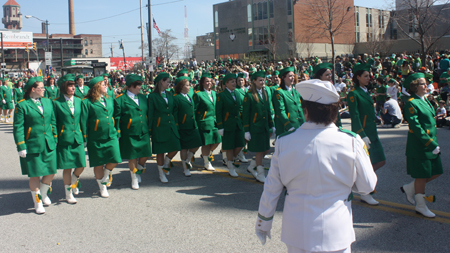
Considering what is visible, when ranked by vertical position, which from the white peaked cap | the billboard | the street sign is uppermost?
the billboard

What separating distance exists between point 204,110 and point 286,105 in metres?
2.01

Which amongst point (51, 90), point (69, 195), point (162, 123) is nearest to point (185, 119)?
point (162, 123)

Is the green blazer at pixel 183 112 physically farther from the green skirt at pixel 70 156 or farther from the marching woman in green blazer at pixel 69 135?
the green skirt at pixel 70 156

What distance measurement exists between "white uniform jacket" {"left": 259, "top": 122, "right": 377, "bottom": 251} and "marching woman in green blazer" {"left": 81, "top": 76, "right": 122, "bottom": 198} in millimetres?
4467

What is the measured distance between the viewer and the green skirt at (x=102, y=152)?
6.45 metres

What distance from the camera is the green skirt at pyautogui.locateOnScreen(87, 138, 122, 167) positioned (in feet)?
21.2

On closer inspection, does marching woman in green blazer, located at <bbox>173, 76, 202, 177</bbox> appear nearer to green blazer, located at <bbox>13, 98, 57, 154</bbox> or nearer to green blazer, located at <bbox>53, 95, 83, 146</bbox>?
green blazer, located at <bbox>53, 95, 83, 146</bbox>

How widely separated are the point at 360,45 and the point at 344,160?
52.0 metres

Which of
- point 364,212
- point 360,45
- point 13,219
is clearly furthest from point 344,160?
point 360,45

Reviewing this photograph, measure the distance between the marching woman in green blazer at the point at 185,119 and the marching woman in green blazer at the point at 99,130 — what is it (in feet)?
5.10

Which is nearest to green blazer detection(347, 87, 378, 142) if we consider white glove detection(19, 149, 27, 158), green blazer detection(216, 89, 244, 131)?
green blazer detection(216, 89, 244, 131)

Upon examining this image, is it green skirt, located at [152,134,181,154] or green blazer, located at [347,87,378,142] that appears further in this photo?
green skirt, located at [152,134,181,154]

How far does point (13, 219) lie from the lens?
18.7ft

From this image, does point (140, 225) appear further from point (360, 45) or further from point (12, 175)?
point (360, 45)
